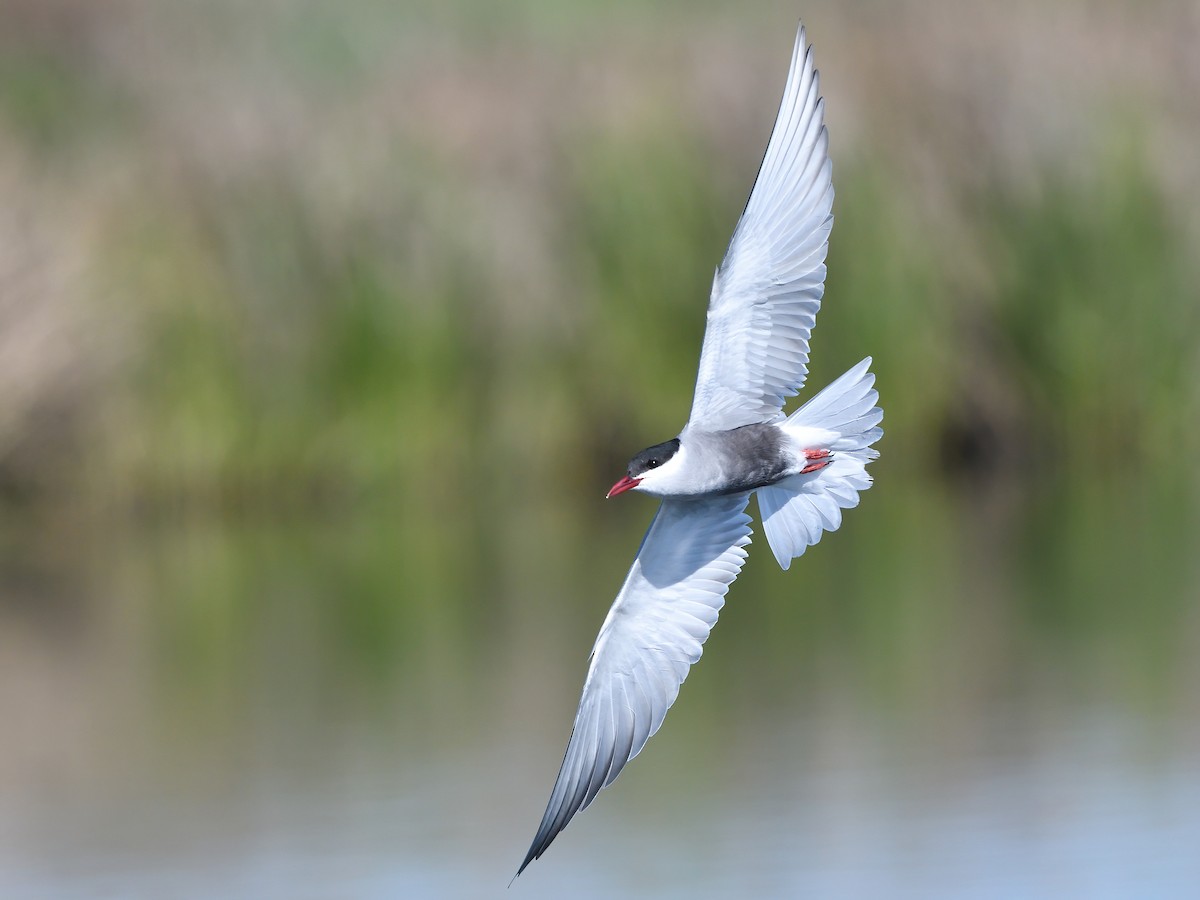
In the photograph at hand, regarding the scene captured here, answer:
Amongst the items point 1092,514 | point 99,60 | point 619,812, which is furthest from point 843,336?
point 99,60

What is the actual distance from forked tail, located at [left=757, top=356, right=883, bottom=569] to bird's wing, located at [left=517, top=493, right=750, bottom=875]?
0.18 metres

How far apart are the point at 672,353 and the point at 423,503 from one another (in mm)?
1744

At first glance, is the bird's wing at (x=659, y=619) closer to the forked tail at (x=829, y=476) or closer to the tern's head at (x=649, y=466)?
the forked tail at (x=829, y=476)

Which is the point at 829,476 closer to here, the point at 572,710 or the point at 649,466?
the point at 649,466

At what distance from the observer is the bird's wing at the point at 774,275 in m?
5.62

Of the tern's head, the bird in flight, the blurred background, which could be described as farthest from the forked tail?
the blurred background

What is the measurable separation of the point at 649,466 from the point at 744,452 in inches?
10.9

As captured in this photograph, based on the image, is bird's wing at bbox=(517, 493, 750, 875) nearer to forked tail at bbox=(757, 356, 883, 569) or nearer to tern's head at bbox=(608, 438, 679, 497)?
forked tail at bbox=(757, 356, 883, 569)

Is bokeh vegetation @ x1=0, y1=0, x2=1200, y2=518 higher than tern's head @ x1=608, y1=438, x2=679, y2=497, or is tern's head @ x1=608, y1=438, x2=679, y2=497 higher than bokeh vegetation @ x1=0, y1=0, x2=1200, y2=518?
bokeh vegetation @ x1=0, y1=0, x2=1200, y2=518

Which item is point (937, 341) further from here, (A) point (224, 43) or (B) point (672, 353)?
(A) point (224, 43)

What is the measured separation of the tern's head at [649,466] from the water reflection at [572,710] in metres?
1.75

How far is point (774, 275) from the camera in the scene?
5.68 meters

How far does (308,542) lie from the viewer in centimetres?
1243

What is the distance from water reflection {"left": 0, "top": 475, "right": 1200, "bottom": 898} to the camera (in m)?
7.05
